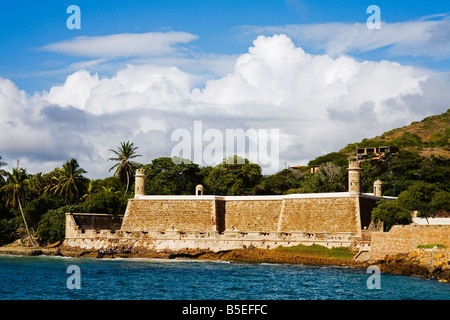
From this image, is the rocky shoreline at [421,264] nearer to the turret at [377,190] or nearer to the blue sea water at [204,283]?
the blue sea water at [204,283]

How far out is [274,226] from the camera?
54094 millimetres

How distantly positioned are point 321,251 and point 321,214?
5.05 meters

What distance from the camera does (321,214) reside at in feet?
169

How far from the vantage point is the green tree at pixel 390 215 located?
47094mm

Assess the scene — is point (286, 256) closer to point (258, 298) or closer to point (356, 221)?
point (356, 221)

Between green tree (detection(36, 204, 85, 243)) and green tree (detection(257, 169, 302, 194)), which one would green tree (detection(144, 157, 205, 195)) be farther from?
green tree (detection(36, 204, 85, 243))

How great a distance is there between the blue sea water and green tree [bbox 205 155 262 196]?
25.1 m

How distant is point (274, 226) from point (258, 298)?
24.5m

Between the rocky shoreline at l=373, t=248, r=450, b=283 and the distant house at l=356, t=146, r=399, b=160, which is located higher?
the distant house at l=356, t=146, r=399, b=160

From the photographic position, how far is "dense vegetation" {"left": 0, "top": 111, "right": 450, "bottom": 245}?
199ft

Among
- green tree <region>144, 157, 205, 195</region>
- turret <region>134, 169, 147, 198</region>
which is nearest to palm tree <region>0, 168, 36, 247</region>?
turret <region>134, 169, 147, 198</region>

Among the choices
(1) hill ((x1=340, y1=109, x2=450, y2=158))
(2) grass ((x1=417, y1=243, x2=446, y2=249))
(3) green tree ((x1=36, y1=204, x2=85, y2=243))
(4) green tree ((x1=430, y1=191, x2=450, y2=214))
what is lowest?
(2) grass ((x1=417, y1=243, x2=446, y2=249))

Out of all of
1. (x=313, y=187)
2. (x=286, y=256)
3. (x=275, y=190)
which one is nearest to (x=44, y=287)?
(x=286, y=256)

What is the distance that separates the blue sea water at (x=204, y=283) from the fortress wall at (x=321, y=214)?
276 inches
